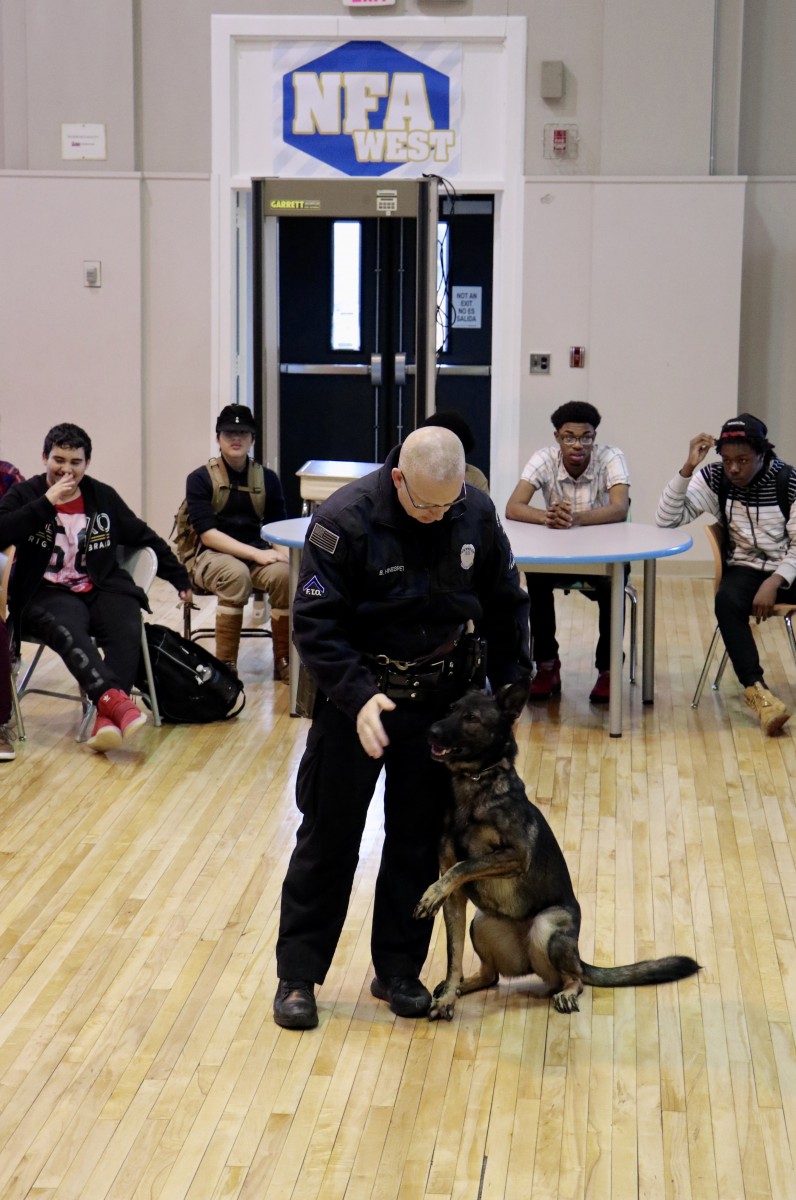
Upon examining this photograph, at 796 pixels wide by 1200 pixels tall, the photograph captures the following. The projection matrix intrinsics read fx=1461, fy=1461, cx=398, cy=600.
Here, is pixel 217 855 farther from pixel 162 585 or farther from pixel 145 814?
pixel 162 585

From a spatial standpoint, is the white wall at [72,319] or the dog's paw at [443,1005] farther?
the white wall at [72,319]

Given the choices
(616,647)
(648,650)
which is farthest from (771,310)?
(616,647)

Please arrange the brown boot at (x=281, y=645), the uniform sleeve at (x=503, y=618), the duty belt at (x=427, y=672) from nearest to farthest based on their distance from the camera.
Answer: the duty belt at (x=427, y=672)
the uniform sleeve at (x=503, y=618)
the brown boot at (x=281, y=645)

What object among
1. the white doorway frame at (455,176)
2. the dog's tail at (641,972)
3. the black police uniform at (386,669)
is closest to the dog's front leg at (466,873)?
the black police uniform at (386,669)

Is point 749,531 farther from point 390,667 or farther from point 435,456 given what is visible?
point 435,456

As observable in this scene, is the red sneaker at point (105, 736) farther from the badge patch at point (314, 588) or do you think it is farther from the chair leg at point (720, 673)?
the chair leg at point (720, 673)

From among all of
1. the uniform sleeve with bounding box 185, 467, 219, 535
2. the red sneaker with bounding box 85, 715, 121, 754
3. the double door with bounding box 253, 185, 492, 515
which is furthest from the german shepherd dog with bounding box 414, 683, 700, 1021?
the double door with bounding box 253, 185, 492, 515

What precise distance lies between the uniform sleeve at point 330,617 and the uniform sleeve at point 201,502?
316 cm

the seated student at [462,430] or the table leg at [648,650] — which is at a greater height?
the seated student at [462,430]

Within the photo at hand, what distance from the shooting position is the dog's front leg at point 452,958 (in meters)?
3.37

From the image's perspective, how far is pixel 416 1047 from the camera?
327 cm

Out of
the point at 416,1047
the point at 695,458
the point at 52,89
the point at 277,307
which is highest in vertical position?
the point at 52,89

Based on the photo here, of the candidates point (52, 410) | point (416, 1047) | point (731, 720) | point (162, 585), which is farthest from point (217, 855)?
point (52, 410)

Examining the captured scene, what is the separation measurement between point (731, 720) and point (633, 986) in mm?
2499
